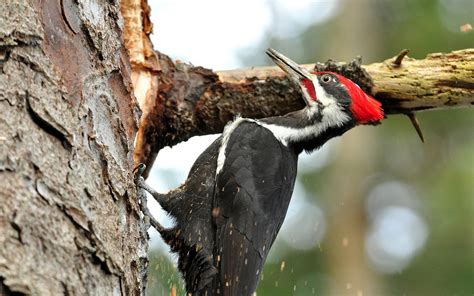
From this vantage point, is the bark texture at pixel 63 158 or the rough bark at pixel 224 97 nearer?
the bark texture at pixel 63 158

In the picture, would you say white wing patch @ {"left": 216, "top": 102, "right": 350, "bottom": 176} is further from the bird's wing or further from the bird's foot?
the bird's foot

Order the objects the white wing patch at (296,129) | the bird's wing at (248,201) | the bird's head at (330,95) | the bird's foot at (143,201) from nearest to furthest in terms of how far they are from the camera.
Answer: the bird's wing at (248,201) < the bird's foot at (143,201) < the white wing patch at (296,129) < the bird's head at (330,95)

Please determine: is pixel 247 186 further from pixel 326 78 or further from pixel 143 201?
pixel 326 78

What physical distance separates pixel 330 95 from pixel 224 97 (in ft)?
2.07

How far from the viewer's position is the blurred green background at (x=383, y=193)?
979 cm

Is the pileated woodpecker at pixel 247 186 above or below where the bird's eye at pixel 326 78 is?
below

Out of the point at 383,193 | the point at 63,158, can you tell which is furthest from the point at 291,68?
the point at 383,193

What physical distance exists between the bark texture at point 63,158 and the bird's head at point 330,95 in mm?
1626

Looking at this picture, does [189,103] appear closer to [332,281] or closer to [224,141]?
[224,141]

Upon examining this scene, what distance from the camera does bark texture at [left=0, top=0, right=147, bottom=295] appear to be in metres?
2.10

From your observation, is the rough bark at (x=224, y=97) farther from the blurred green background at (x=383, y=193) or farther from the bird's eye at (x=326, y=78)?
the blurred green background at (x=383, y=193)

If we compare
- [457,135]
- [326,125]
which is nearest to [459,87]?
[326,125]

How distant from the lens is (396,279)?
988 centimetres

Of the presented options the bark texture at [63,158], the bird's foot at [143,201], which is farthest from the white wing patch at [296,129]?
the bark texture at [63,158]
